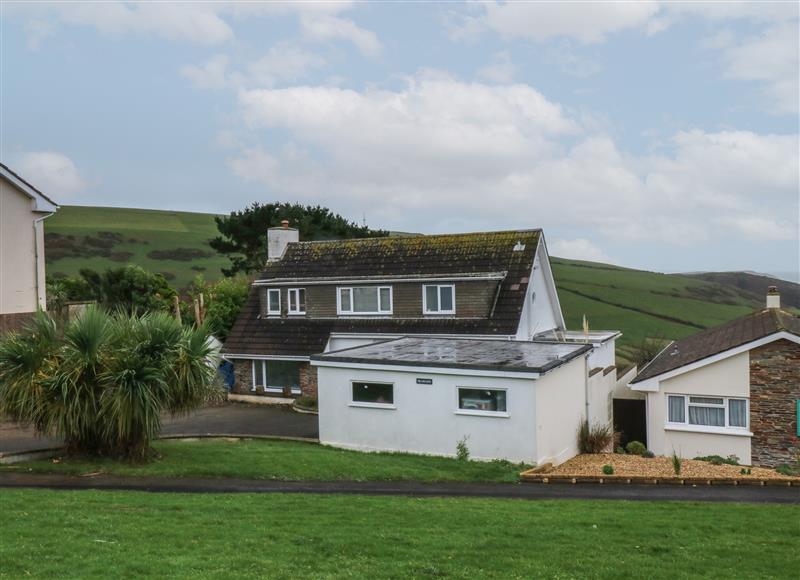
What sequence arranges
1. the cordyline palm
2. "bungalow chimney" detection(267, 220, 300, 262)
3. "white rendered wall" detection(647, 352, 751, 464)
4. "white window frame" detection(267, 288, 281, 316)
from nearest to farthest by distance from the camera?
the cordyline palm < "white rendered wall" detection(647, 352, 751, 464) < "white window frame" detection(267, 288, 281, 316) < "bungalow chimney" detection(267, 220, 300, 262)

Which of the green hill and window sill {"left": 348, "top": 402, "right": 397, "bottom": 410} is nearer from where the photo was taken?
window sill {"left": 348, "top": 402, "right": 397, "bottom": 410}

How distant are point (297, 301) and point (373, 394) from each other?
45.7 feet

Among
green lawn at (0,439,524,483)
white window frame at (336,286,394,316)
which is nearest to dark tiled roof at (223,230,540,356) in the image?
white window frame at (336,286,394,316)

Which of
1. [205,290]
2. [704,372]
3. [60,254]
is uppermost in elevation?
[60,254]

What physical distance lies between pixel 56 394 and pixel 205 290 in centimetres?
2711

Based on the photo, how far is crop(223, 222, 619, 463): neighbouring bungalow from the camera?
20.2 metres

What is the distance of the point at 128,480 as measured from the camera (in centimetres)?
1641

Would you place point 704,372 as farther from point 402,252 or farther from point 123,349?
point 123,349

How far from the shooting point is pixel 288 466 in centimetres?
1773

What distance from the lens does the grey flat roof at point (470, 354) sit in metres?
20.3

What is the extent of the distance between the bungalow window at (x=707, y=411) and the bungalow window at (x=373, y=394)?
31.5 ft

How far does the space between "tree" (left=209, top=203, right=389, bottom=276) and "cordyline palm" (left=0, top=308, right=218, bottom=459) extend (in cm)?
4080

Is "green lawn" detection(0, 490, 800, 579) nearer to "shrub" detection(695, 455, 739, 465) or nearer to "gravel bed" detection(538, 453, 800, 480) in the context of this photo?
"gravel bed" detection(538, 453, 800, 480)

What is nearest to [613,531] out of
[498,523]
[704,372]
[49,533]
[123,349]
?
[498,523]
